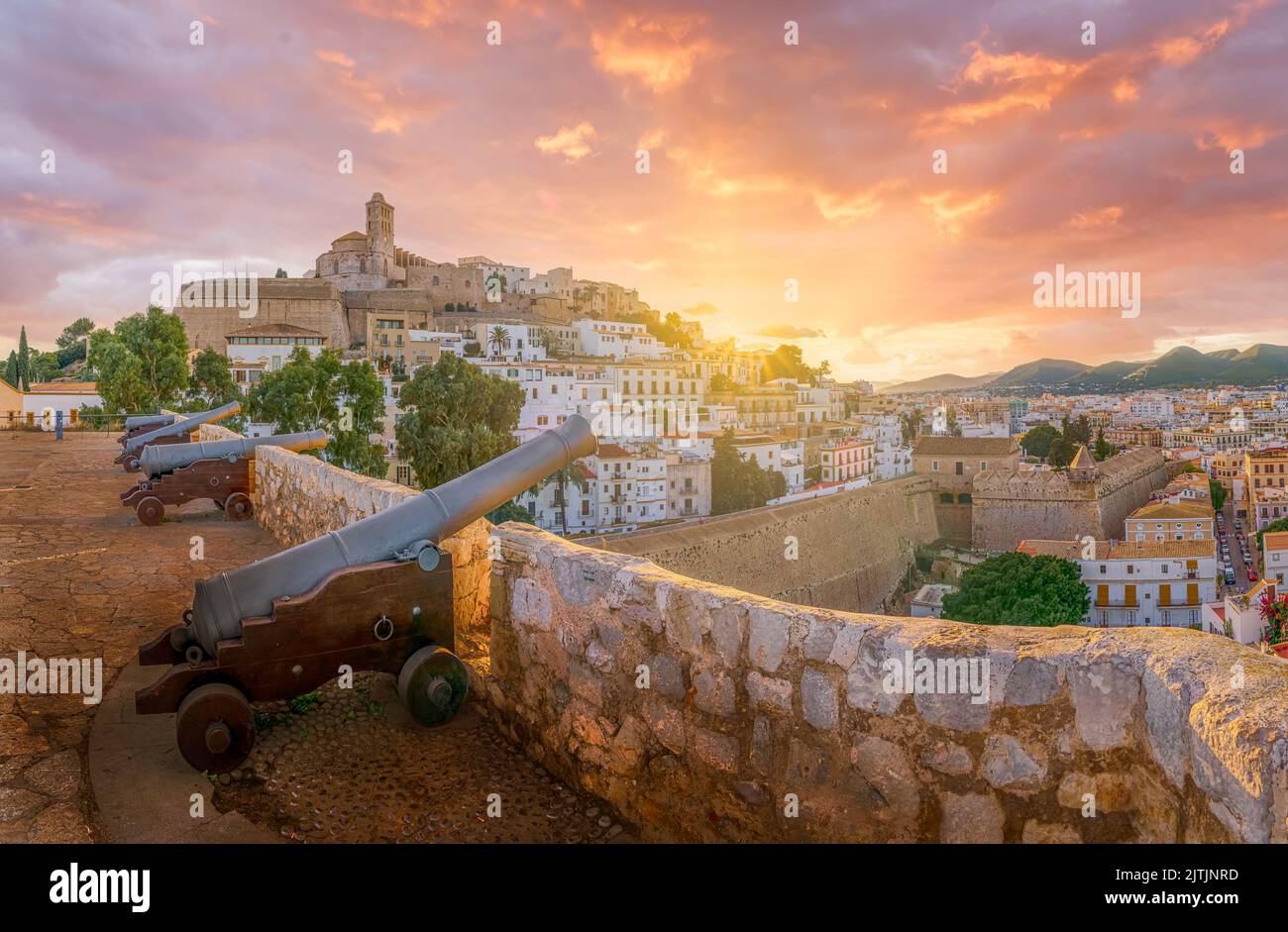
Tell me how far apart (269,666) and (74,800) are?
2.10ft

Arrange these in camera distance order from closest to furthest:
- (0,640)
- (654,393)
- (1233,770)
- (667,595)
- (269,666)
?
(1233,770), (667,595), (269,666), (0,640), (654,393)

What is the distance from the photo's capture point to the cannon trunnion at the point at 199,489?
705 cm

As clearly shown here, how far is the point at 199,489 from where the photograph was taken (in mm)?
7520

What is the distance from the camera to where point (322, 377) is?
30.9m

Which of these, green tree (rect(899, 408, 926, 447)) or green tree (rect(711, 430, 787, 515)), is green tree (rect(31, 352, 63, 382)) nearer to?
green tree (rect(711, 430, 787, 515))

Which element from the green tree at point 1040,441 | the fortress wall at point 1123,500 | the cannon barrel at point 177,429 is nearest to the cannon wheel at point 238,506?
the cannon barrel at point 177,429

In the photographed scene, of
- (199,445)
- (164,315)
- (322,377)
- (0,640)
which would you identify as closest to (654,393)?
(322,377)

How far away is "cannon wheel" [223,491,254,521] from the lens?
7.54 m

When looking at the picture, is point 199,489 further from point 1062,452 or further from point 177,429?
point 1062,452

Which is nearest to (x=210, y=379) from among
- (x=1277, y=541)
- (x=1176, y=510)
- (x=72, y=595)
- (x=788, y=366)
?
(x=72, y=595)

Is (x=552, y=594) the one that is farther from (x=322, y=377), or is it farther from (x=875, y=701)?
(x=322, y=377)

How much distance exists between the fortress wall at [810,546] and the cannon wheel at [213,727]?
25.1 metres

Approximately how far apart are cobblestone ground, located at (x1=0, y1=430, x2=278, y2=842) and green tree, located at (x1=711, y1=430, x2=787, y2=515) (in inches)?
1651

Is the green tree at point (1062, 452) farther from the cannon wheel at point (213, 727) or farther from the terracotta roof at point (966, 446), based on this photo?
the cannon wheel at point (213, 727)
